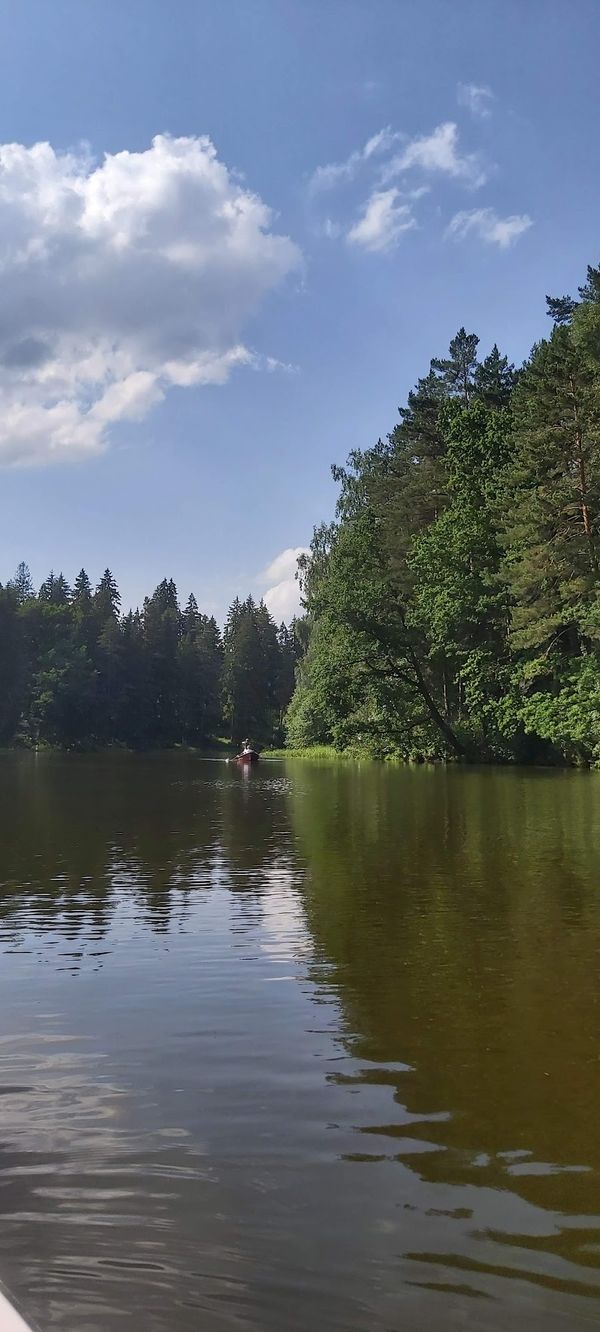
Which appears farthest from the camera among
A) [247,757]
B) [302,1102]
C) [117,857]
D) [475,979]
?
[247,757]

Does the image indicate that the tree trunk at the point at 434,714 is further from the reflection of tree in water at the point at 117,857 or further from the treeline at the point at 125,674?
the treeline at the point at 125,674

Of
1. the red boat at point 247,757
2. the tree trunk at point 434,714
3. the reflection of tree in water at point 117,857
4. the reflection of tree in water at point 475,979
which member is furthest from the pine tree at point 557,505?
the red boat at point 247,757

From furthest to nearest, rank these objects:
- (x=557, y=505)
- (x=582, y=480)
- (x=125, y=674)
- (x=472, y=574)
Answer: (x=125, y=674), (x=472, y=574), (x=557, y=505), (x=582, y=480)

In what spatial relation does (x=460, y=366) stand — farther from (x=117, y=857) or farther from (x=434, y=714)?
(x=117, y=857)

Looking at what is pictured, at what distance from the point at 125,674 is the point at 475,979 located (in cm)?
11142

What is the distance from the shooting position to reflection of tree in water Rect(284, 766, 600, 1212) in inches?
189

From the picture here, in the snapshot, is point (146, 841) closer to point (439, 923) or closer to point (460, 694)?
point (439, 923)

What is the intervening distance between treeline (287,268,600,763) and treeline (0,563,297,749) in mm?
51058

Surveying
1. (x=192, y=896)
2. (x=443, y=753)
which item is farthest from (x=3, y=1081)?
(x=443, y=753)

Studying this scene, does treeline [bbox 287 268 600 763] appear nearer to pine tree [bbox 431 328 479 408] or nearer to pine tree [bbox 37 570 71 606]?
pine tree [bbox 431 328 479 408]

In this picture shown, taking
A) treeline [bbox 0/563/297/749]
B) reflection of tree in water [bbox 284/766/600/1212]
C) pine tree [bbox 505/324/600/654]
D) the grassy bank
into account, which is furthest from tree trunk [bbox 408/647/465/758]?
treeline [bbox 0/563/297/749]

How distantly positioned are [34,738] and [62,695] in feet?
23.1

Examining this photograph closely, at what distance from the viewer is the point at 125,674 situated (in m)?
117

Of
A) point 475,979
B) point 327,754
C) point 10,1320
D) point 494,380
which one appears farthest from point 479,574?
point 10,1320
